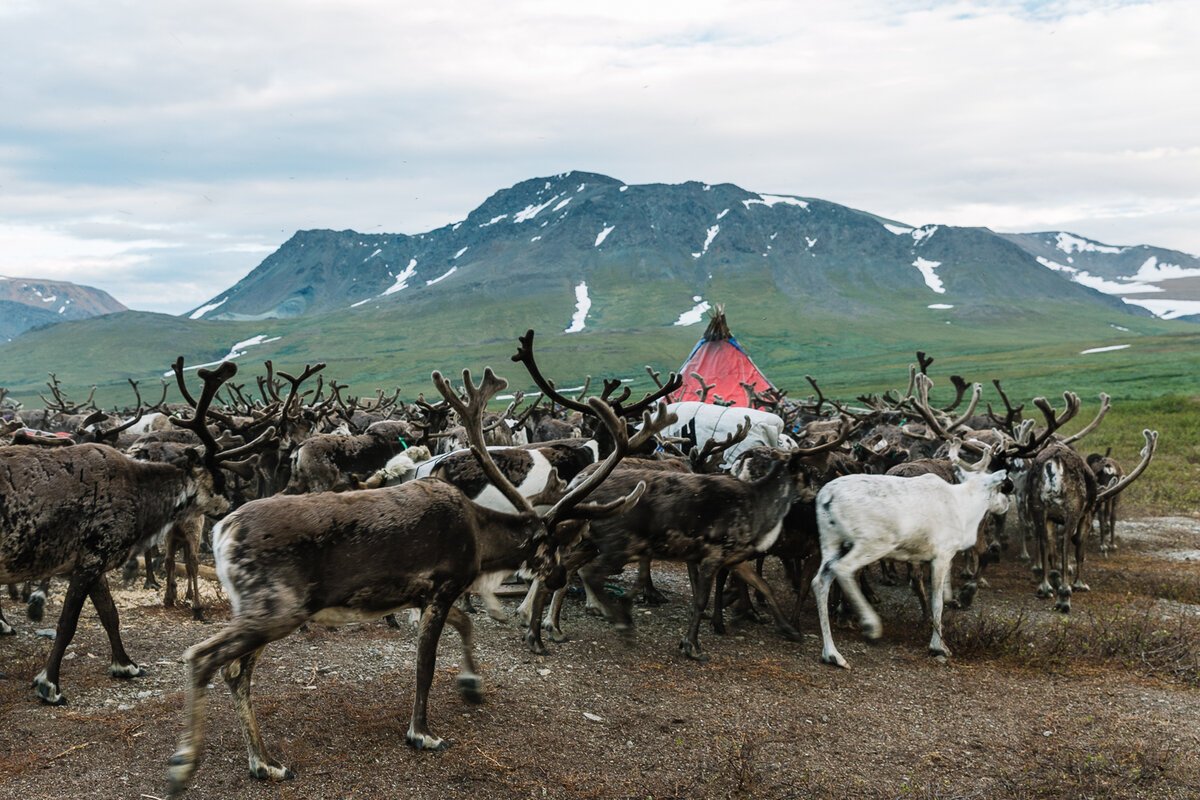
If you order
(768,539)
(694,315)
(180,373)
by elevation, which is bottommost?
(768,539)

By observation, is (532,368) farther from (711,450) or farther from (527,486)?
(711,450)

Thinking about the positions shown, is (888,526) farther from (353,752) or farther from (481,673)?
(353,752)

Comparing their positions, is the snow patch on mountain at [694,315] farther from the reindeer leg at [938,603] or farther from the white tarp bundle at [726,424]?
the reindeer leg at [938,603]

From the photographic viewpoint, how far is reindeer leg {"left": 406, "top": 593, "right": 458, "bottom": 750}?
5676mm

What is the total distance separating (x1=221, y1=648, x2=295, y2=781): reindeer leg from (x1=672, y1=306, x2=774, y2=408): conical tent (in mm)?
18967

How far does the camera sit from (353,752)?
220 inches

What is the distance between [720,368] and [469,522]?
19.2 m

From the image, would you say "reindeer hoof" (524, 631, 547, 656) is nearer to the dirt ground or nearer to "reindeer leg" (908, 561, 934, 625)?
the dirt ground

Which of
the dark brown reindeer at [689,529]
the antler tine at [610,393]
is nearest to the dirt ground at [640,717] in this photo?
the dark brown reindeer at [689,529]

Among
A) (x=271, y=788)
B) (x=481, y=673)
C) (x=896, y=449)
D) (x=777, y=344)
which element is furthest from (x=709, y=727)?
(x=777, y=344)

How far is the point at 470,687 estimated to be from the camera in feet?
20.6

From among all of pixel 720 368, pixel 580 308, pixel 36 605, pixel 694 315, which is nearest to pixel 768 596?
pixel 36 605

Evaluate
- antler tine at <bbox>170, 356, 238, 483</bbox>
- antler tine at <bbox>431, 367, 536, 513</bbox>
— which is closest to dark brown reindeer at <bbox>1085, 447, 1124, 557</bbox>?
antler tine at <bbox>431, 367, 536, 513</bbox>

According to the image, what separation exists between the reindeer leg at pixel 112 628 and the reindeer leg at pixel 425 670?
255cm
